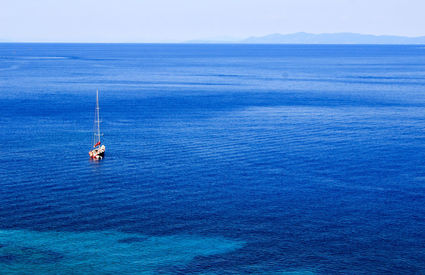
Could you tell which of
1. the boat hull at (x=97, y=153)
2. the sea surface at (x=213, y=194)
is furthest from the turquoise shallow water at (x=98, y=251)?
the boat hull at (x=97, y=153)

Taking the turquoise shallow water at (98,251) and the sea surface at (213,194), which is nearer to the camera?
the turquoise shallow water at (98,251)

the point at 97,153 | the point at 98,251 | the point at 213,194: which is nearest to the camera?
the point at 98,251

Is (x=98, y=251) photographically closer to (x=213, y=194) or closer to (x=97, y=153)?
(x=213, y=194)

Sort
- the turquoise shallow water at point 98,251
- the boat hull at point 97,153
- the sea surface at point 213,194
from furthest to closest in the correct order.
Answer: the boat hull at point 97,153 < the sea surface at point 213,194 < the turquoise shallow water at point 98,251

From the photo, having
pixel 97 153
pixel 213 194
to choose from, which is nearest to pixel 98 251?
pixel 213 194

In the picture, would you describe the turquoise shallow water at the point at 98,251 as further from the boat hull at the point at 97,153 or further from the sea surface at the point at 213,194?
the boat hull at the point at 97,153

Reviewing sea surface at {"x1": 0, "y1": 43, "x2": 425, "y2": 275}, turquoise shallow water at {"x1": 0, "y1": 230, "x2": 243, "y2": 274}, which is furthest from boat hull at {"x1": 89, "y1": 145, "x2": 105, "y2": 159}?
turquoise shallow water at {"x1": 0, "y1": 230, "x2": 243, "y2": 274}

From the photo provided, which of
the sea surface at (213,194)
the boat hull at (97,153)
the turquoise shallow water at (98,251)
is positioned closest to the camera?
the turquoise shallow water at (98,251)

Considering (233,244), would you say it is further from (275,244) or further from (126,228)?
(126,228)

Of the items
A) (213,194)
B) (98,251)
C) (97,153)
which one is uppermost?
(97,153)

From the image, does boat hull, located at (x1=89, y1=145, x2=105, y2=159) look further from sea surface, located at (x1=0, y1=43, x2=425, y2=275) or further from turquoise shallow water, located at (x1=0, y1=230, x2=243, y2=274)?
turquoise shallow water, located at (x1=0, y1=230, x2=243, y2=274)

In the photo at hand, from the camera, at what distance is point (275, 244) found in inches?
2467

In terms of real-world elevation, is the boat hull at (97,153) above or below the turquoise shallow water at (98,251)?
above

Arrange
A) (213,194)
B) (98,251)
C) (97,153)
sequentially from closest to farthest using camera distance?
(98,251), (213,194), (97,153)
